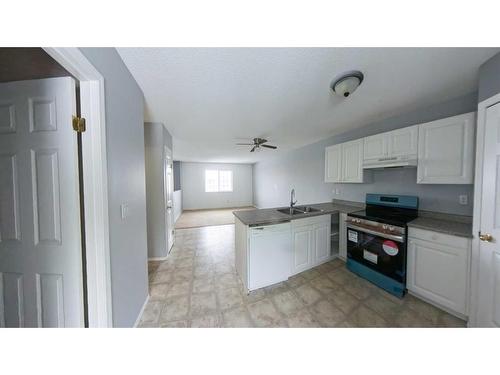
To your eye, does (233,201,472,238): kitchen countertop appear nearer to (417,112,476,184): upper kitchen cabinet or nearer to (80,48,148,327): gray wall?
(417,112,476,184): upper kitchen cabinet

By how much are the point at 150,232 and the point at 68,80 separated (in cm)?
247

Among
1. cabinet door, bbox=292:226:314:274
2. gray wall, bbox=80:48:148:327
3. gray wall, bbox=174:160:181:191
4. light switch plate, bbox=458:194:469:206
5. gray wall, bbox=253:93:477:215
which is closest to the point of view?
gray wall, bbox=80:48:148:327

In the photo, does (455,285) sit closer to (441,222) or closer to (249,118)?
(441,222)

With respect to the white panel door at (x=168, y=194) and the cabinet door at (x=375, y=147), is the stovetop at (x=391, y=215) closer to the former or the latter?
the cabinet door at (x=375, y=147)

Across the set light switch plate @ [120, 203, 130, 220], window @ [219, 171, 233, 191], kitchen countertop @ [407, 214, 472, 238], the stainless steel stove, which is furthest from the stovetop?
window @ [219, 171, 233, 191]

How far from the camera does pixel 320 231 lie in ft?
8.16

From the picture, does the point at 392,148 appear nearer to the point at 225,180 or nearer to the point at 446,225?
the point at 446,225

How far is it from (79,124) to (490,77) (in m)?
3.20

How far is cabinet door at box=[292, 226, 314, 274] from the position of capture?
2.24 m

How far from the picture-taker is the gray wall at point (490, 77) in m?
1.29

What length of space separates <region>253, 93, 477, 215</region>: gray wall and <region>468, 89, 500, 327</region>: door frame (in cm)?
70

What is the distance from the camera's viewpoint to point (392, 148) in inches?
86.2

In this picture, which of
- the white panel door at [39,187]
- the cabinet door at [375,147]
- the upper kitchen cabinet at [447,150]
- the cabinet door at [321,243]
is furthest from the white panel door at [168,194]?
the upper kitchen cabinet at [447,150]
